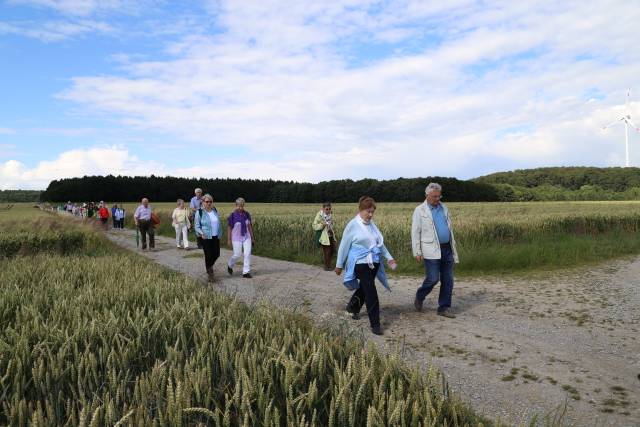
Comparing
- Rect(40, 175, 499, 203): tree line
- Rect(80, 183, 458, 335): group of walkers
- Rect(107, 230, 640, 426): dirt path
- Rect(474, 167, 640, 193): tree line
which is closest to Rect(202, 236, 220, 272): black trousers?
Rect(107, 230, 640, 426): dirt path

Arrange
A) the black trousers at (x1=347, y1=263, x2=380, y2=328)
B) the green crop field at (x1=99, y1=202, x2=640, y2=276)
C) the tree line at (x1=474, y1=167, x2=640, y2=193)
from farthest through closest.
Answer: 1. the tree line at (x1=474, y1=167, x2=640, y2=193)
2. the green crop field at (x1=99, y1=202, x2=640, y2=276)
3. the black trousers at (x1=347, y1=263, x2=380, y2=328)

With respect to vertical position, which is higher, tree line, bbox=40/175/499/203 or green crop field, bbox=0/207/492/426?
tree line, bbox=40/175/499/203

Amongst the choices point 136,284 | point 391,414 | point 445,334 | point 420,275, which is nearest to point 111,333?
point 136,284

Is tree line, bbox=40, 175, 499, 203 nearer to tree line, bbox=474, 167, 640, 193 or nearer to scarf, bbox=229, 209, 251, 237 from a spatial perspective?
tree line, bbox=474, 167, 640, 193

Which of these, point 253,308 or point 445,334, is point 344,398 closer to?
point 253,308

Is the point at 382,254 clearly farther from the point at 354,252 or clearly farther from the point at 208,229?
the point at 208,229

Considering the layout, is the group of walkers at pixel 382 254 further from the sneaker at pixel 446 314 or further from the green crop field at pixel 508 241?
the green crop field at pixel 508 241

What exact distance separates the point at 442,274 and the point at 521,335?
4.96ft

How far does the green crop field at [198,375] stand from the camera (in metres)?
2.07

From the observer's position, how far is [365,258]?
644 cm

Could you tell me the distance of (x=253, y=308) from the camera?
4.28 meters

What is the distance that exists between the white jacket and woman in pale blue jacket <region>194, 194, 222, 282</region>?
5.18 metres

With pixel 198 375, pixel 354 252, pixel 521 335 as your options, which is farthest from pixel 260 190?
pixel 198 375

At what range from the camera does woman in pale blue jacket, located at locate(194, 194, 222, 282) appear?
1056 cm
